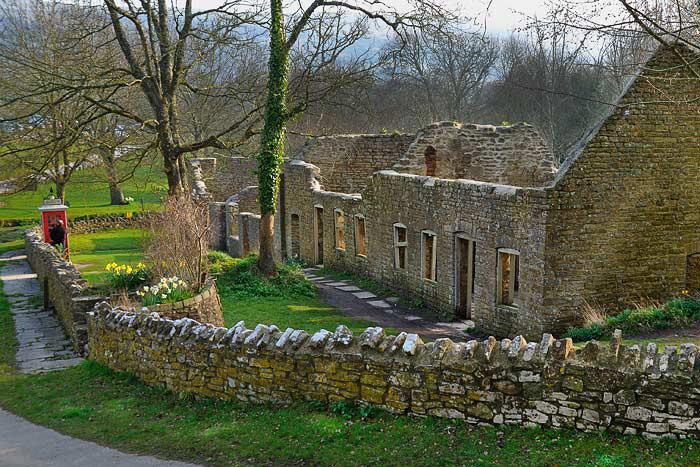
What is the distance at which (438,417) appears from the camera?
8133mm

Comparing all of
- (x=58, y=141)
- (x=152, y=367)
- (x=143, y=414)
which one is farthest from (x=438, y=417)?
(x=58, y=141)

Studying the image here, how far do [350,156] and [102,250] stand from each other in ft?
44.5

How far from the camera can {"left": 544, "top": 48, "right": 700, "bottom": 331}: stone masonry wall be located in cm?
1485

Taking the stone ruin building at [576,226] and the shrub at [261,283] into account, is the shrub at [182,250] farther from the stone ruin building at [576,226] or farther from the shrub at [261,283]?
the stone ruin building at [576,226]

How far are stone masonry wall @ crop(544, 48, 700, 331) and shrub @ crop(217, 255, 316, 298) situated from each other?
8829mm

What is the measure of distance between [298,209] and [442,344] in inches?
836

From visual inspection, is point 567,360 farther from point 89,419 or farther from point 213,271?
point 213,271

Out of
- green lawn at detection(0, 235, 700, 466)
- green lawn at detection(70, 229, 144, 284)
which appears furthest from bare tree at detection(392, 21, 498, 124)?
green lawn at detection(0, 235, 700, 466)

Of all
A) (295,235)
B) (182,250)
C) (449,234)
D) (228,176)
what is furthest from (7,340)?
(228,176)

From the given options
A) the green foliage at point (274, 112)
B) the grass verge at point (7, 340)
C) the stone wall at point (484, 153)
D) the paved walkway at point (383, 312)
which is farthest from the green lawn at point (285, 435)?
the stone wall at point (484, 153)

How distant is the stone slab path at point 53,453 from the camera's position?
859cm

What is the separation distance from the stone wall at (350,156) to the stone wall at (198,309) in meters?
14.6

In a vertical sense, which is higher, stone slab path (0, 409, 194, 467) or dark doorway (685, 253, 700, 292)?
dark doorway (685, 253, 700, 292)

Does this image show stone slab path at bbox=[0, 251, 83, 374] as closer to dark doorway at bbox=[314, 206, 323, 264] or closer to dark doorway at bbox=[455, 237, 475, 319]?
dark doorway at bbox=[455, 237, 475, 319]
